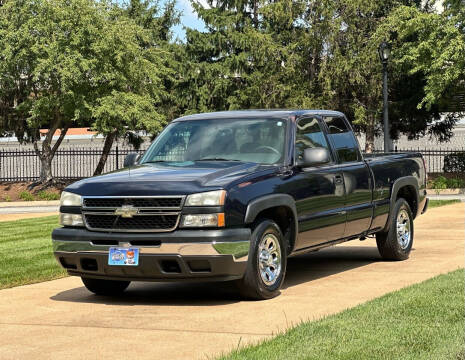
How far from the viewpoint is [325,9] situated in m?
40.9

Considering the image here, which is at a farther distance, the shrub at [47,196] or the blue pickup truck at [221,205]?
the shrub at [47,196]

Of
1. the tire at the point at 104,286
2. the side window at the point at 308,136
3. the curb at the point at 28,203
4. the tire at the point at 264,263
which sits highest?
the side window at the point at 308,136

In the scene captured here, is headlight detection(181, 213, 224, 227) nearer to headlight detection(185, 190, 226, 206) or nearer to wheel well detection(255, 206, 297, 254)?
headlight detection(185, 190, 226, 206)

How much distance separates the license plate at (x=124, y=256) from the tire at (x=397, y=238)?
14.5 ft

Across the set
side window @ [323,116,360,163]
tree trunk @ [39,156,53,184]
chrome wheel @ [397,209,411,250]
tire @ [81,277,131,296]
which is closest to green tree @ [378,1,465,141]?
tree trunk @ [39,156,53,184]

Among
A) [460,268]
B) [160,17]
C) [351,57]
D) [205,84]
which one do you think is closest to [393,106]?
[351,57]

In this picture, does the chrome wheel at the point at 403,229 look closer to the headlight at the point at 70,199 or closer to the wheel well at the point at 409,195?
the wheel well at the point at 409,195

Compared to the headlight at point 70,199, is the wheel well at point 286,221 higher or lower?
lower

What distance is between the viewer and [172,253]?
337 inches

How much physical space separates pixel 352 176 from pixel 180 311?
11.0ft

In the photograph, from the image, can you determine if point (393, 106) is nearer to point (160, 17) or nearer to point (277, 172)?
point (160, 17)

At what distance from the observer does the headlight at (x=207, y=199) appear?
8.59 m

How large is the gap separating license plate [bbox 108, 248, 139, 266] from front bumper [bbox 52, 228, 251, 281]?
5 centimetres

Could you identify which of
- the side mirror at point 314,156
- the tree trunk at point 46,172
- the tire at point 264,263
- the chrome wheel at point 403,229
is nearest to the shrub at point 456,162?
the tree trunk at point 46,172
